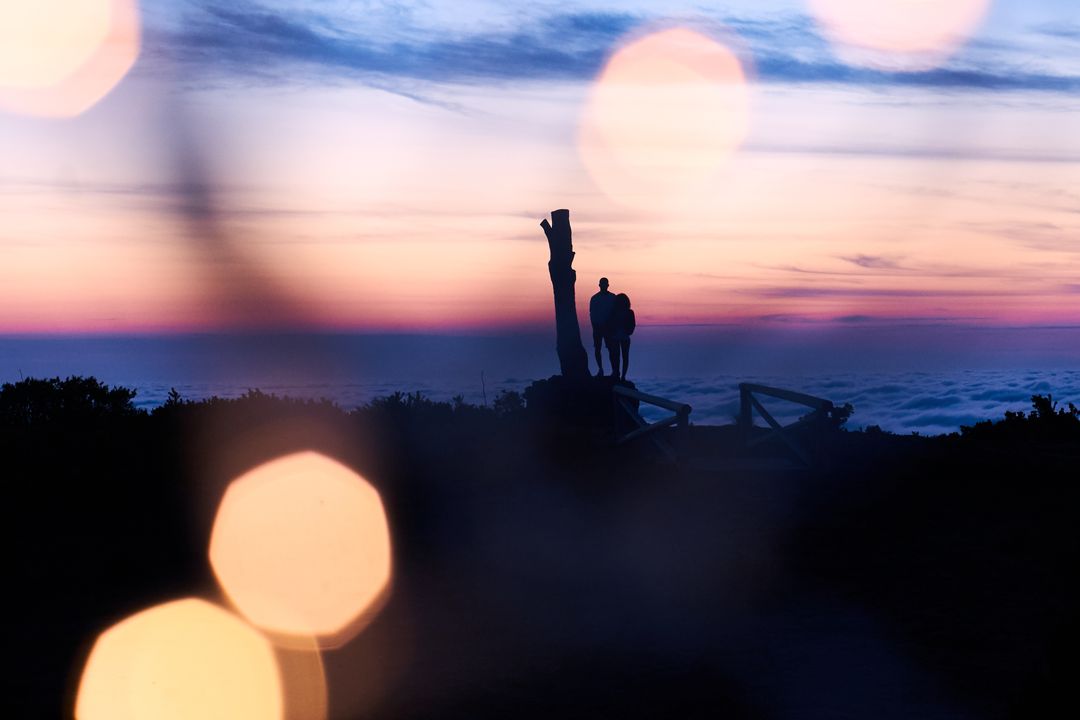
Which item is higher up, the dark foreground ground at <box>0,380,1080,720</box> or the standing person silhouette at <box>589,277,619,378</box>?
the standing person silhouette at <box>589,277,619,378</box>

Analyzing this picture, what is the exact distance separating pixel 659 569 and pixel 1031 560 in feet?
13.8

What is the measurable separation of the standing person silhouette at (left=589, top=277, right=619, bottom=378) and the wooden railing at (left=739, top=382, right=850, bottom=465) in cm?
408

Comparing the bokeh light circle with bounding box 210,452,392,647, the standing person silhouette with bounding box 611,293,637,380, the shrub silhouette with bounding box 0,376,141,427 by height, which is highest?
the standing person silhouette with bounding box 611,293,637,380

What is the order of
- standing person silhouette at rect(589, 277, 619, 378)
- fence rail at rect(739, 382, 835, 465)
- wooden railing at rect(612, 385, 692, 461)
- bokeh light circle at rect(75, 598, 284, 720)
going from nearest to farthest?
bokeh light circle at rect(75, 598, 284, 720)
fence rail at rect(739, 382, 835, 465)
wooden railing at rect(612, 385, 692, 461)
standing person silhouette at rect(589, 277, 619, 378)

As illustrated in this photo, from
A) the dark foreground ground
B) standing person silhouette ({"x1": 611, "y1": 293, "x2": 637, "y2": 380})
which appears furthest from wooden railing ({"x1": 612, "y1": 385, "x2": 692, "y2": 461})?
standing person silhouette ({"x1": 611, "y1": 293, "x2": 637, "y2": 380})

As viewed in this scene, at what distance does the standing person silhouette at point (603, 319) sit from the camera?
21719 millimetres

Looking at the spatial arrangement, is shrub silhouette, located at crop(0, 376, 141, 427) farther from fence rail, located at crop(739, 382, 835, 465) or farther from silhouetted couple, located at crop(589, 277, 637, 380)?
fence rail, located at crop(739, 382, 835, 465)

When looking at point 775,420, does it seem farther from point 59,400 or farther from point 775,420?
point 59,400

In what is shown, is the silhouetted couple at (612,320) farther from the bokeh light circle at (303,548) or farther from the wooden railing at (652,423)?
the bokeh light circle at (303,548)

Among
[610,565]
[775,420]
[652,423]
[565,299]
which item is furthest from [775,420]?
[565,299]

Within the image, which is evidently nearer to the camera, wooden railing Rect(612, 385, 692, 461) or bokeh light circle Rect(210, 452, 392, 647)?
bokeh light circle Rect(210, 452, 392, 647)

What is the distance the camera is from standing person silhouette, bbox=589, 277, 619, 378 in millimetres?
21719

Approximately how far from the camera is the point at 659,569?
11078 mm

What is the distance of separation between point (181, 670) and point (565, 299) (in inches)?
627
